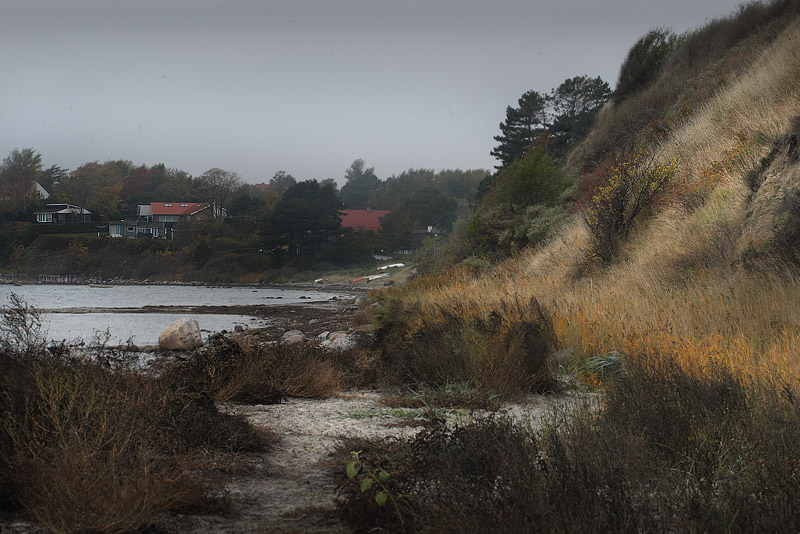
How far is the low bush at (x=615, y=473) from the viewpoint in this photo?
2572 millimetres

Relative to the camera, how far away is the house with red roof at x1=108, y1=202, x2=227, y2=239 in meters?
82.0

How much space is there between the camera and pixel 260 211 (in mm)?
78250

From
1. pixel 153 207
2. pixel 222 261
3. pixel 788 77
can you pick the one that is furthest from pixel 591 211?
pixel 153 207

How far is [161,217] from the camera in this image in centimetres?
8662

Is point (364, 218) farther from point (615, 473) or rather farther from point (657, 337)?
point (615, 473)

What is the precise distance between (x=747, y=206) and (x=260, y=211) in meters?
71.9

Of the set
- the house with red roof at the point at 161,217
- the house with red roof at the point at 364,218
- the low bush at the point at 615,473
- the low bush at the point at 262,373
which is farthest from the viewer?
the house with red roof at the point at 364,218

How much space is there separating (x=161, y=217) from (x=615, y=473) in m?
90.9

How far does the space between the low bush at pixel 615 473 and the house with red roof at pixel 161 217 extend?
80.4 meters

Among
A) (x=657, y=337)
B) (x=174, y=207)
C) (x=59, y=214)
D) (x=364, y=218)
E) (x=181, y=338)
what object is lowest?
(x=181, y=338)

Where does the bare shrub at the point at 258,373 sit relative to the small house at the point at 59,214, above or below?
below

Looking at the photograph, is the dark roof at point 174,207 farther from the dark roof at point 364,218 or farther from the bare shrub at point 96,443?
the bare shrub at point 96,443

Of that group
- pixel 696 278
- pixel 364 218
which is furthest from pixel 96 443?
pixel 364 218

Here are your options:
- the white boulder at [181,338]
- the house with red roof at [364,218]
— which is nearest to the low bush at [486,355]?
the white boulder at [181,338]
